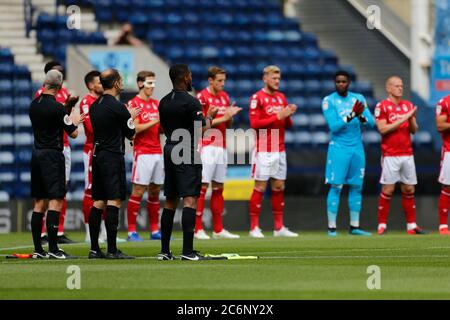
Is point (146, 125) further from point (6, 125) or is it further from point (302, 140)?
point (302, 140)

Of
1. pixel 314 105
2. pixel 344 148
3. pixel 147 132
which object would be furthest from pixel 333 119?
pixel 314 105

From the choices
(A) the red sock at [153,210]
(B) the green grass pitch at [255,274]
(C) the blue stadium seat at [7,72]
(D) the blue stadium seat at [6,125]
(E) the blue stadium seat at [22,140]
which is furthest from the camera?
(C) the blue stadium seat at [7,72]

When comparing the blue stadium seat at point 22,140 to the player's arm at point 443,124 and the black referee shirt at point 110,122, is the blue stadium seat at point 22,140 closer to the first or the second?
the player's arm at point 443,124

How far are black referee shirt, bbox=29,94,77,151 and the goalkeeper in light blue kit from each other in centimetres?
559

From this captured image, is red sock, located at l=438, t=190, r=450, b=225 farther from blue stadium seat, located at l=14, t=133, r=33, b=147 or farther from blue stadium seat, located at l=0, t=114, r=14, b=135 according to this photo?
blue stadium seat, located at l=0, t=114, r=14, b=135

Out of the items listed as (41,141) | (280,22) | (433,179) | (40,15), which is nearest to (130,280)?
(41,141)

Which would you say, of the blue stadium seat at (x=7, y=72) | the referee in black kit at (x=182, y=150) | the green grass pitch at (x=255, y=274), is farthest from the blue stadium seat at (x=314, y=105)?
the referee in black kit at (x=182, y=150)

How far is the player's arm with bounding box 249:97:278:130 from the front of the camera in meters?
17.6

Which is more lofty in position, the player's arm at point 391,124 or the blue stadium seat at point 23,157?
the player's arm at point 391,124

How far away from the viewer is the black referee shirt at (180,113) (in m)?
12.5

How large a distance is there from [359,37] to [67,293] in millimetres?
19788

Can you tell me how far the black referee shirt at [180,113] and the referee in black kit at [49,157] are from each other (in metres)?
1.40

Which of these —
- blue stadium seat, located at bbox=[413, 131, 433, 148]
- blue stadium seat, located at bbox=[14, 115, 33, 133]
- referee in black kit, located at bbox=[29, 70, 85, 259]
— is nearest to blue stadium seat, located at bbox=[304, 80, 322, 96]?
blue stadium seat, located at bbox=[413, 131, 433, 148]

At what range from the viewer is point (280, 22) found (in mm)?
28312
